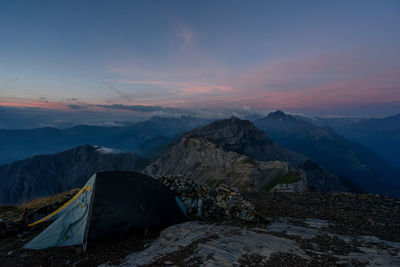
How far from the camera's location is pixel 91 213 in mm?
9594

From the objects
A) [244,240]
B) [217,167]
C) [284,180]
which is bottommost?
[217,167]

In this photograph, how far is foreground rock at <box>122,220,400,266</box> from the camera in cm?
655

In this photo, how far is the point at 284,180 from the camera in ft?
254

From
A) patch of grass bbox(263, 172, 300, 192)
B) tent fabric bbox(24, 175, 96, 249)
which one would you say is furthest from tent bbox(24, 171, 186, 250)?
patch of grass bbox(263, 172, 300, 192)

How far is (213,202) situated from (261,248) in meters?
5.88

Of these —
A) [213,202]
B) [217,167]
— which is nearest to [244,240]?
[213,202]

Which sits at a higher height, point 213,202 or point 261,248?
point 261,248

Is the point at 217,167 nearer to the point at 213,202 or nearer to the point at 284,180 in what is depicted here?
the point at 284,180

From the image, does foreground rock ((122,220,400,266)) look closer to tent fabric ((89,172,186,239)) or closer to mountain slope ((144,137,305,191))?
tent fabric ((89,172,186,239))

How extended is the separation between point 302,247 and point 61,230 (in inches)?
476

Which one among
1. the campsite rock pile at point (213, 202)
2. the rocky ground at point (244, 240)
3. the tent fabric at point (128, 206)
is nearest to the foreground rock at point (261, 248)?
the rocky ground at point (244, 240)

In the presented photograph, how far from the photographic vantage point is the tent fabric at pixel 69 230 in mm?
9484

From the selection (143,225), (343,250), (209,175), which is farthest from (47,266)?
(209,175)

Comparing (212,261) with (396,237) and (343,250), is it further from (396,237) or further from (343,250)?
(396,237)
